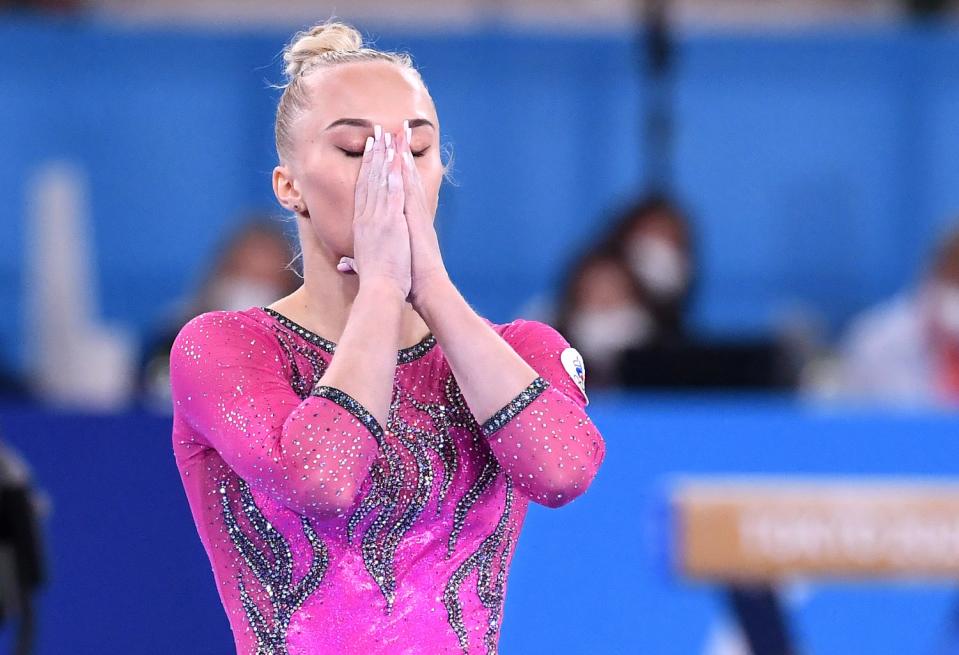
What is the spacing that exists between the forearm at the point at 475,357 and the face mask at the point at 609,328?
3350 mm

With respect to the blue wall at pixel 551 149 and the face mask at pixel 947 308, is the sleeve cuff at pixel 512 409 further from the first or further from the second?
the blue wall at pixel 551 149

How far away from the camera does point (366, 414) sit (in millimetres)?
1439

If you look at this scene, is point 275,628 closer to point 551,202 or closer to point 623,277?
point 623,277

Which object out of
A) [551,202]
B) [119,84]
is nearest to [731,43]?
[551,202]

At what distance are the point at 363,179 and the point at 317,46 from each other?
0.71 feet

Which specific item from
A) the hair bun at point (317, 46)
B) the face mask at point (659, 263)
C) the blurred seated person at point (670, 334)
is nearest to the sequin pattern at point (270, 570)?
the hair bun at point (317, 46)

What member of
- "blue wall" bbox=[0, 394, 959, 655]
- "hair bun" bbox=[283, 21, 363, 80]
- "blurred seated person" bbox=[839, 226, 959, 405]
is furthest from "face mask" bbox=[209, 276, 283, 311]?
"hair bun" bbox=[283, 21, 363, 80]

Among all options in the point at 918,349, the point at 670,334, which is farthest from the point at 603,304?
the point at 918,349

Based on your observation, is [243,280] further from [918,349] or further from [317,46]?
[317,46]

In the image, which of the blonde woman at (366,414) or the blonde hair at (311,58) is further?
the blonde hair at (311,58)

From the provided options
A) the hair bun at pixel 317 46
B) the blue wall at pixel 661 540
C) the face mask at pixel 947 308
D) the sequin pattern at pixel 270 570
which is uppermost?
the hair bun at pixel 317 46

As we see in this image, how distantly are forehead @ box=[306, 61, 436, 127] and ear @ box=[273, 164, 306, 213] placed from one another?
8 cm

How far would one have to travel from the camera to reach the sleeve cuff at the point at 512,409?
58.5 inches

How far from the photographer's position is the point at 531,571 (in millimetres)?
3664
